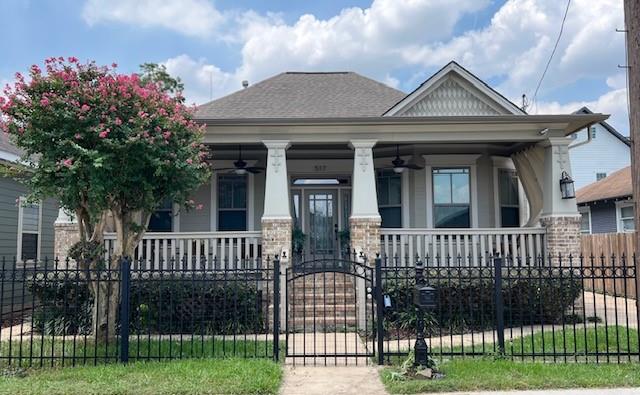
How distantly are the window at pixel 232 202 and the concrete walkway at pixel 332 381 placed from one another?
6.42 m

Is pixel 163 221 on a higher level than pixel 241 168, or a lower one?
lower

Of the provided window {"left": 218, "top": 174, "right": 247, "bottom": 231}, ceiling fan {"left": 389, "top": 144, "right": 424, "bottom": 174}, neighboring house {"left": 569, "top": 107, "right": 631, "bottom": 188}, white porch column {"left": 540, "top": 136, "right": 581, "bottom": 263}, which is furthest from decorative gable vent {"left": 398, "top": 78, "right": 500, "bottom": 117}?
neighboring house {"left": 569, "top": 107, "right": 631, "bottom": 188}

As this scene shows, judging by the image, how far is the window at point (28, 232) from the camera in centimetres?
1188

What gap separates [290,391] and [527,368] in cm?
292

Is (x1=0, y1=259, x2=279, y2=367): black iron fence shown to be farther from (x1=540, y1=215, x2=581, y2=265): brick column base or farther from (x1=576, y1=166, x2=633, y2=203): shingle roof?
(x1=576, y1=166, x2=633, y2=203): shingle roof

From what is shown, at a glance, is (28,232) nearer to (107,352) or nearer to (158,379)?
(107,352)

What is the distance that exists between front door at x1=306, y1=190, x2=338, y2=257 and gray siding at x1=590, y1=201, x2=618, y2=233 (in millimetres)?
11629

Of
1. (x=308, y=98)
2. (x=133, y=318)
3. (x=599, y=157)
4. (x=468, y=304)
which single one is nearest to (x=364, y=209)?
(x=468, y=304)

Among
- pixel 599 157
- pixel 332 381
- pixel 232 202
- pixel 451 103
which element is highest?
pixel 599 157

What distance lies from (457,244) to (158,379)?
21.2ft

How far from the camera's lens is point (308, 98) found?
1300 centimetres

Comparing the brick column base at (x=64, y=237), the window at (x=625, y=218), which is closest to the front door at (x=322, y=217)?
the brick column base at (x=64, y=237)

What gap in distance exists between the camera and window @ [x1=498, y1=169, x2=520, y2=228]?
12242 mm

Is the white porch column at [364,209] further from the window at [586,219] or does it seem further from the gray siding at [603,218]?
the window at [586,219]
